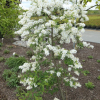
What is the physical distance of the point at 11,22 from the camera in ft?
23.6

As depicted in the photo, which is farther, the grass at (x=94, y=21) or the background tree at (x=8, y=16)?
the grass at (x=94, y=21)

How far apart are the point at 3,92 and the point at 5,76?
26.5 inches

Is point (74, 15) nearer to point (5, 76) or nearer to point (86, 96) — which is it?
point (86, 96)

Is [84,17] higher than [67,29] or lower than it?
higher

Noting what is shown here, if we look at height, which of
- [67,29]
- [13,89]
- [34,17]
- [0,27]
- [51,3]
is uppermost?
[51,3]

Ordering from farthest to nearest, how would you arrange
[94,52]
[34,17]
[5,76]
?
[94,52], [5,76], [34,17]

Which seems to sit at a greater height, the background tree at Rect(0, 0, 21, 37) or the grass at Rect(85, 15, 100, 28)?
the background tree at Rect(0, 0, 21, 37)

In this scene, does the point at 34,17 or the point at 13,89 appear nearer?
the point at 34,17

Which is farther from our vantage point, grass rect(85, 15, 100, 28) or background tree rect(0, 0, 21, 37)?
grass rect(85, 15, 100, 28)

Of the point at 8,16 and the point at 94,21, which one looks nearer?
the point at 8,16

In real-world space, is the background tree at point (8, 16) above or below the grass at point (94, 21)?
above

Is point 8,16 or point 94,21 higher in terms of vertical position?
point 8,16

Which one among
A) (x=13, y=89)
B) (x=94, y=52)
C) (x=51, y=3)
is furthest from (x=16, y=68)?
(x=94, y=52)

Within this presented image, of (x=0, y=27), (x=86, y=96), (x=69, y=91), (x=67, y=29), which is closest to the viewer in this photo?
(x=67, y=29)
